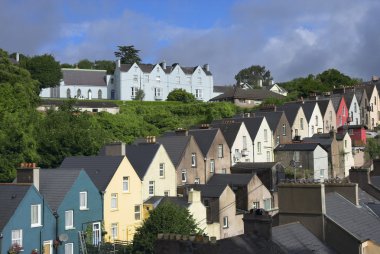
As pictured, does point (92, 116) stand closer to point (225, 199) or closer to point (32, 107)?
point (32, 107)

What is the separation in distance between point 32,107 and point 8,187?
3139 centimetres

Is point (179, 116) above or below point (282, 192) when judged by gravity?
above

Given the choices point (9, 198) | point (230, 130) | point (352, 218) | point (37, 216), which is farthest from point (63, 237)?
point (230, 130)

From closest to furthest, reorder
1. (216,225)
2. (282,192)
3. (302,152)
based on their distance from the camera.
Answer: (282,192)
(216,225)
(302,152)

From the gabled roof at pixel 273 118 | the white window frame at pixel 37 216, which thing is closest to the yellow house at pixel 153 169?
the white window frame at pixel 37 216

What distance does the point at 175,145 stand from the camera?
5750 centimetres

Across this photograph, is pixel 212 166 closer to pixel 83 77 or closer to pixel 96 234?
pixel 96 234

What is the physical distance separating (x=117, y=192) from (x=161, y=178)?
6414 millimetres

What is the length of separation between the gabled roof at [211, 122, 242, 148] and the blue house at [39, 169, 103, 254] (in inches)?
881

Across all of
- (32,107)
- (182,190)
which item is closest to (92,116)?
(32,107)

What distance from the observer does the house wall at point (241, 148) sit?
63906mm

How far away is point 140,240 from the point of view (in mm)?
37125

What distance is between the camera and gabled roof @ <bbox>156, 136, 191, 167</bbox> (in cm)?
5588

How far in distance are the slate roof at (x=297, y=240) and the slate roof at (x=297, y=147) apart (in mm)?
38356
